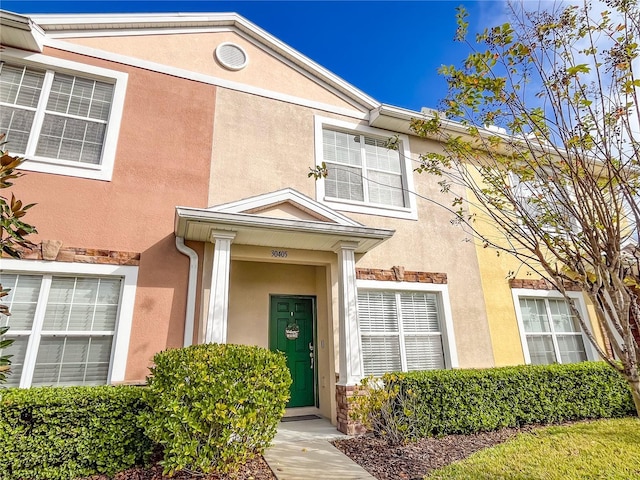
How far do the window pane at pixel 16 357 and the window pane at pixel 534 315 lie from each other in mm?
10438

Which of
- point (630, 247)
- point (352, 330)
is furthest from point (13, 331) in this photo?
point (630, 247)

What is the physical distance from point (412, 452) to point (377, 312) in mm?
3038

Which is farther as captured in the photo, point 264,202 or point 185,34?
point 185,34

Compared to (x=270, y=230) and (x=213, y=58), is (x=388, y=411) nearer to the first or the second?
(x=270, y=230)

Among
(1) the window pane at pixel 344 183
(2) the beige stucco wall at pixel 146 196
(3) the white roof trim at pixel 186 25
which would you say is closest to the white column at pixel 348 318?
(1) the window pane at pixel 344 183

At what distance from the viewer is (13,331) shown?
5.62 metres

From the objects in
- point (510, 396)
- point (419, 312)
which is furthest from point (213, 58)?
point (510, 396)

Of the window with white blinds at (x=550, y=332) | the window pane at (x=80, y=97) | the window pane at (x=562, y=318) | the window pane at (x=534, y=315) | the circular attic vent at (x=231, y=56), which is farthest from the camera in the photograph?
the window pane at (x=562, y=318)

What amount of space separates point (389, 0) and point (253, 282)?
6724 millimetres

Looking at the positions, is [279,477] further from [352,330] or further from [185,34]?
[185,34]

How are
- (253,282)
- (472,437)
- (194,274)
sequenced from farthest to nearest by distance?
(253,282) → (194,274) → (472,437)

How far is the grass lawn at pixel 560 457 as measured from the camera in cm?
436

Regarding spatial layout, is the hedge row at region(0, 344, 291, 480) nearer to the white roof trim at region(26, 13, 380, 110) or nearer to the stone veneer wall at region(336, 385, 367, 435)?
the stone veneer wall at region(336, 385, 367, 435)

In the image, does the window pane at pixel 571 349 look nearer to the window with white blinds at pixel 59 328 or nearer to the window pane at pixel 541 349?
the window pane at pixel 541 349
